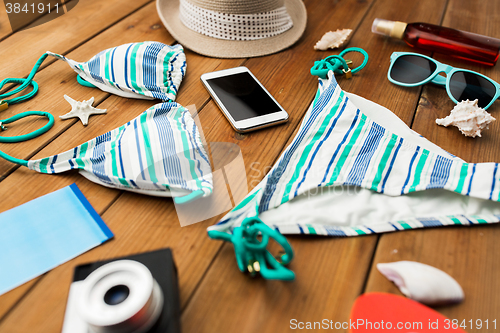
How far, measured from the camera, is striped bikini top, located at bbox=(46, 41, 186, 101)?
72 cm

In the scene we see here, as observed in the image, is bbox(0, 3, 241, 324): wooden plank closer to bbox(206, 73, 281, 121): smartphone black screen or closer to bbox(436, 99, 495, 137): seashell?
bbox(206, 73, 281, 121): smartphone black screen

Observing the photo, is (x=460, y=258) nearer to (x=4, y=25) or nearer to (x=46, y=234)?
(x=46, y=234)

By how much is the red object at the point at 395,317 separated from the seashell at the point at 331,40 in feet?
2.15

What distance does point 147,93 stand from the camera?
2.33ft

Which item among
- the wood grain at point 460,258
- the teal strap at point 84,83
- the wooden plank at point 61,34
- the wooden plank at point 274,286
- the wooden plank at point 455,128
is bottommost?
the wood grain at point 460,258

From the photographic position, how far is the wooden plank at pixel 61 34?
832 millimetres

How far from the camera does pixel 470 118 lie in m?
0.63

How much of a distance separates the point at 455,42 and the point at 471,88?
19 centimetres

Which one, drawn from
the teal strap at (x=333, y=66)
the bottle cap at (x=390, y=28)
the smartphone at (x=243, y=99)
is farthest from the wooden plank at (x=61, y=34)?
the bottle cap at (x=390, y=28)

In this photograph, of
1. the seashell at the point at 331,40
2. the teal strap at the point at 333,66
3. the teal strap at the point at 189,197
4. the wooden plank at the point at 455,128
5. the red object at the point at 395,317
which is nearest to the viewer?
the red object at the point at 395,317

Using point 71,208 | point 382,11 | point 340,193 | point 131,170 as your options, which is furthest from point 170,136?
point 382,11

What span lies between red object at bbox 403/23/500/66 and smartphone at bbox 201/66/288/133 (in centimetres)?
46

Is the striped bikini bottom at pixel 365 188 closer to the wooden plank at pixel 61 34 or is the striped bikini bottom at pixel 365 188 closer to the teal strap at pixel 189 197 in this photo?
the teal strap at pixel 189 197

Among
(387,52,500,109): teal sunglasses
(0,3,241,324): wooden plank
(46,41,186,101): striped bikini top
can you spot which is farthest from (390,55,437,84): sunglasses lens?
(46,41,186,101): striped bikini top
